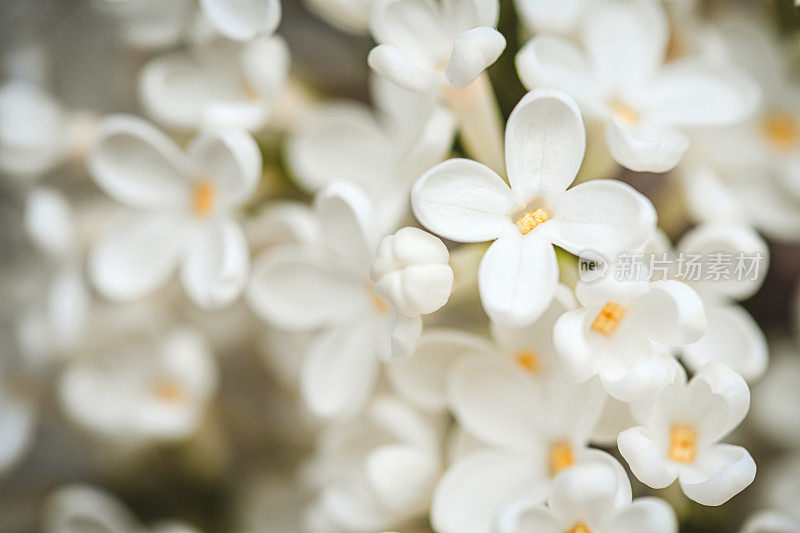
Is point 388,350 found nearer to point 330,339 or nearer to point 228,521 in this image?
point 330,339

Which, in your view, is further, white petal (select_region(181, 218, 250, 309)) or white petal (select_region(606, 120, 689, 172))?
white petal (select_region(181, 218, 250, 309))

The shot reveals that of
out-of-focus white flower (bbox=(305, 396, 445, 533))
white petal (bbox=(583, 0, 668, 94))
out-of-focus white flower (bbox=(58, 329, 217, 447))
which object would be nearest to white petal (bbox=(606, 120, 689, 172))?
white petal (bbox=(583, 0, 668, 94))

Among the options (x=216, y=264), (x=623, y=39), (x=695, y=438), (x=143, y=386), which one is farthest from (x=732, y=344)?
(x=143, y=386)

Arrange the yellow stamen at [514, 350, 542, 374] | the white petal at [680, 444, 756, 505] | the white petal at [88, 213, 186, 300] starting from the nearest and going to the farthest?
the white petal at [680, 444, 756, 505], the yellow stamen at [514, 350, 542, 374], the white petal at [88, 213, 186, 300]

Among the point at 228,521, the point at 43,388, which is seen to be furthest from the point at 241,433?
the point at 43,388

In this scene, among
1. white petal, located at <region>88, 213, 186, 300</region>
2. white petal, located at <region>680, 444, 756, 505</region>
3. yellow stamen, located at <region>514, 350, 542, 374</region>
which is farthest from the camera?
white petal, located at <region>88, 213, 186, 300</region>

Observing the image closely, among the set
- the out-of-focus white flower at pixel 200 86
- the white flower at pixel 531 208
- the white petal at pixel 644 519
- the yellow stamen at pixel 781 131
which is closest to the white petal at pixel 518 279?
the white flower at pixel 531 208

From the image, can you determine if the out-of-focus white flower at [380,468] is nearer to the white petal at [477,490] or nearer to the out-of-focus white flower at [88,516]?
the white petal at [477,490]

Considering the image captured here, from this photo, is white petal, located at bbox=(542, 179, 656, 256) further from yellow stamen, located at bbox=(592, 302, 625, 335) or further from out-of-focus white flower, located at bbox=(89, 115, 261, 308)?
out-of-focus white flower, located at bbox=(89, 115, 261, 308)
